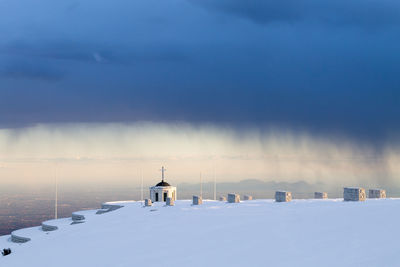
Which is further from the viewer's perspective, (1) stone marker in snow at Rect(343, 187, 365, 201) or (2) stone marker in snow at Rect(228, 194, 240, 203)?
(2) stone marker in snow at Rect(228, 194, 240, 203)

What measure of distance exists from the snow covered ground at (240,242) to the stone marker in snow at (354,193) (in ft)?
22.2

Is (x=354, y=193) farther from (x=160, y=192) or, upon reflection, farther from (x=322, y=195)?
(x=160, y=192)

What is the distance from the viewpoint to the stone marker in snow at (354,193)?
116ft

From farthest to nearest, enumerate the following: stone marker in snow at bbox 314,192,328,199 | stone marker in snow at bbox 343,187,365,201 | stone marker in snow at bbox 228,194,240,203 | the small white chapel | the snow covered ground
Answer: the small white chapel → stone marker in snow at bbox 314,192,328,199 → stone marker in snow at bbox 228,194,240,203 → stone marker in snow at bbox 343,187,365,201 → the snow covered ground

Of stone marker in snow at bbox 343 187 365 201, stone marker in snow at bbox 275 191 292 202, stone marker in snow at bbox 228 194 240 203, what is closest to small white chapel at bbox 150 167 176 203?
stone marker in snow at bbox 228 194 240 203

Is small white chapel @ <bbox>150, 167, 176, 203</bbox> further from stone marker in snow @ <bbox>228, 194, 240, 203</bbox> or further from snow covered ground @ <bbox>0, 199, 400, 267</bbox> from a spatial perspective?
snow covered ground @ <bbox>0, 199, 400, 267</bbox>

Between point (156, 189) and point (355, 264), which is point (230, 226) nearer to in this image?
point (355, 264)

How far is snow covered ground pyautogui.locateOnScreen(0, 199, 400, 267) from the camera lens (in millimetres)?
19016

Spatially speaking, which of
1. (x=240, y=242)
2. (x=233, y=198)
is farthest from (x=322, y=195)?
(x=240, y=242)

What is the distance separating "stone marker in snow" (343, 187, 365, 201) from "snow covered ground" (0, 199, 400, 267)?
6.75 meters

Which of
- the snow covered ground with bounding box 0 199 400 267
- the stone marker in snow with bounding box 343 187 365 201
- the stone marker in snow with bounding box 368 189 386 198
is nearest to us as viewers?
the snow covered ground with bounding box 0 199 400 267

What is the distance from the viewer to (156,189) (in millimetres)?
70250

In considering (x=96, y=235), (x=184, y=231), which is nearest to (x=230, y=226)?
(x=184, y=231)

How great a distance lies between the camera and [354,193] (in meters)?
35.8
